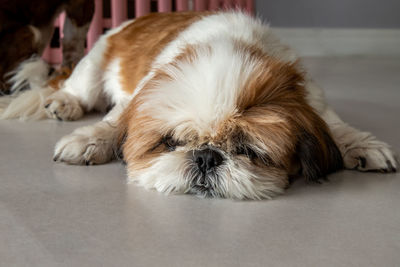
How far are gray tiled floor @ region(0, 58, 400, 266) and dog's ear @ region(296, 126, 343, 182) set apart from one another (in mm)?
62

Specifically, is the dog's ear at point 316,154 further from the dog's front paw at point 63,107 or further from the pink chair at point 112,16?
the pink chair at point 112,16

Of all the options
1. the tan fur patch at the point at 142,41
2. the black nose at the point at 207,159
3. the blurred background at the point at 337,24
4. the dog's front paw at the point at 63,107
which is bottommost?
the blurred background at the point at 337,24

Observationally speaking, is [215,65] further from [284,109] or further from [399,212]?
[399,212]

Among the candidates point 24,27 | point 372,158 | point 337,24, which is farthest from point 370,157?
point 337,24

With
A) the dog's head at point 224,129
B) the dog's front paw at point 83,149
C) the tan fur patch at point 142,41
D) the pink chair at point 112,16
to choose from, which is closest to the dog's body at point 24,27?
the tan fur patch at point 142,41

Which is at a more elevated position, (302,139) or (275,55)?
(275,55)

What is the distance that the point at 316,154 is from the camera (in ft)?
6.05

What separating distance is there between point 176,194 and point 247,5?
454 cm

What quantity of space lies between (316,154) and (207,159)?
1.16ft

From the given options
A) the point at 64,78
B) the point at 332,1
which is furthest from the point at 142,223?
the point at 332,1

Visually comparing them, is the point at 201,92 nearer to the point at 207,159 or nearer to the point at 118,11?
the point at 207,159

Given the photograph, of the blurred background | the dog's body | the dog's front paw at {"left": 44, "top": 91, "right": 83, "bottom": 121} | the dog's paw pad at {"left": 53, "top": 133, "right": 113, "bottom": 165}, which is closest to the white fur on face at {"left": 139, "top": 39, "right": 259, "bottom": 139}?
the dog's paw pad at {"left": 53, "top": 133, "right": 113, "bottom": 165}

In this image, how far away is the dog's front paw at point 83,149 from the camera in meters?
2.19

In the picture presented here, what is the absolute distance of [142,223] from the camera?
161 centimetres
